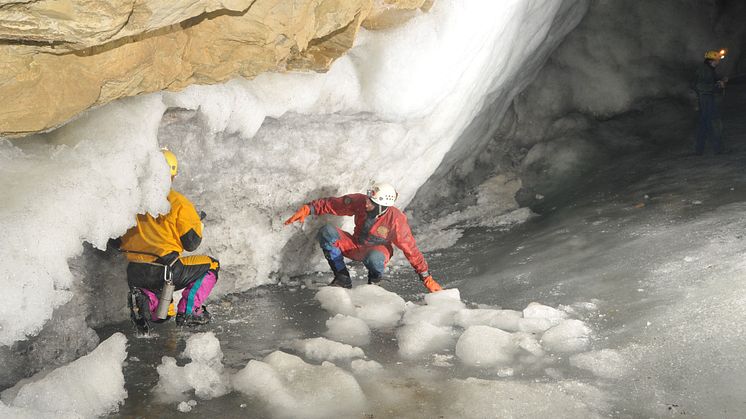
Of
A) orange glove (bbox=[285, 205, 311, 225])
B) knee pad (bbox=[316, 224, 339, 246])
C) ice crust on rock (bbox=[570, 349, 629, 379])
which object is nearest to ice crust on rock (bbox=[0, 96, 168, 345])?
orange glove (bbox=[285, 205, 311, 225])

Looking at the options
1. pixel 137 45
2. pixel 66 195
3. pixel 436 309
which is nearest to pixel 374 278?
pixel 436 309

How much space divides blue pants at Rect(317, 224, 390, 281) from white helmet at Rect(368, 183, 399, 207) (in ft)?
1.57

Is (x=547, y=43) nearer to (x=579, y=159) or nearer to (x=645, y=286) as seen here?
(x=579, y=159)

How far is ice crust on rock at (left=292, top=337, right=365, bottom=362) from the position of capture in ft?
14.5

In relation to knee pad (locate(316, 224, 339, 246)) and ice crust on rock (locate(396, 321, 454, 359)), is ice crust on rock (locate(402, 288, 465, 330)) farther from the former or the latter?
knee pad (locate(316, 224, 339, 246))

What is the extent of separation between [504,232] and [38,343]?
5.48m

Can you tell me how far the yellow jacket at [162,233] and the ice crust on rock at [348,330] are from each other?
3.62 feet

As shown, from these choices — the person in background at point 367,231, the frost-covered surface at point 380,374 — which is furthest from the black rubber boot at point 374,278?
the frost-covered surface at point 380,374

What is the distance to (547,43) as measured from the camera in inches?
385

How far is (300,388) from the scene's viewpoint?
3.87 meters

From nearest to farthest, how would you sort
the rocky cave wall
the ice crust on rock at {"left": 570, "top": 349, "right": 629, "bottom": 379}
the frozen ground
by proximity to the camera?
the rocky cave wall → the frozen ground → the ice crust on rock at {"left": 570, "top": 349, "right": 629, "bottom": 379}

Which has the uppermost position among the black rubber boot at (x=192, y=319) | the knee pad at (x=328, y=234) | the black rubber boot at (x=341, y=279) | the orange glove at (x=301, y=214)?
the orange glove at (x=301, y=214)

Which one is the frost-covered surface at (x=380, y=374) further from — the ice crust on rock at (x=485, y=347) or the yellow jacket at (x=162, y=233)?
the yellow jacket at (x=162, y=233)

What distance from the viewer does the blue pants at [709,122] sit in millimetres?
9125
